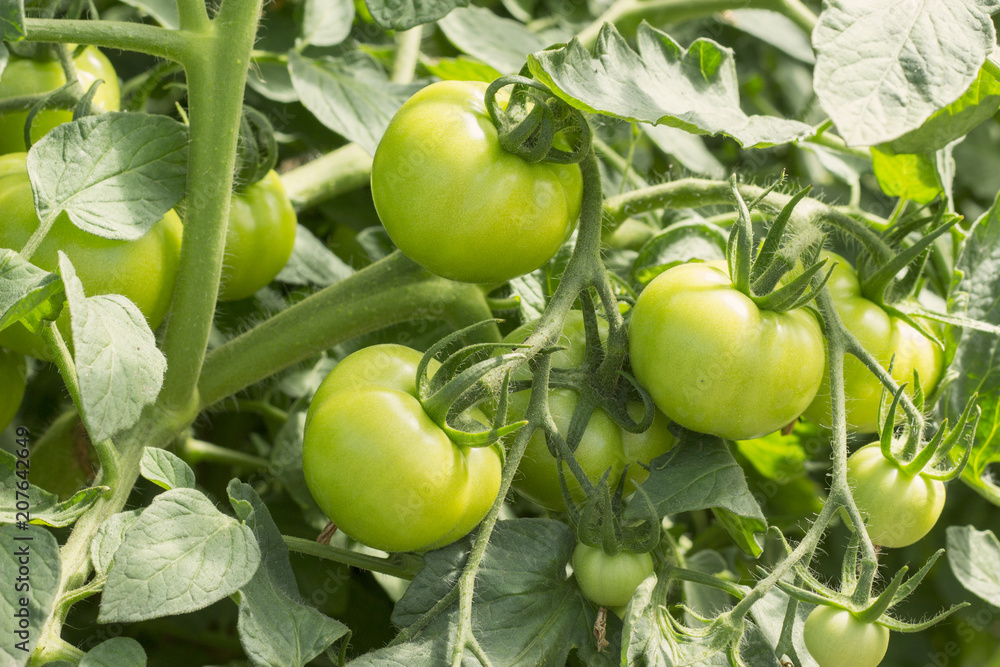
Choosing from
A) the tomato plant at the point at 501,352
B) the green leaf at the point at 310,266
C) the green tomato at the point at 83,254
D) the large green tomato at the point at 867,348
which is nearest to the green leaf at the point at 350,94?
the tomato plant at the point at 501,352

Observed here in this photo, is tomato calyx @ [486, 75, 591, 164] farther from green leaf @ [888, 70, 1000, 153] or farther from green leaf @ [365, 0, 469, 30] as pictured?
green leaf @ [888, 70, 1000, 153]

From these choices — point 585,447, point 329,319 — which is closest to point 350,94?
point 329,319

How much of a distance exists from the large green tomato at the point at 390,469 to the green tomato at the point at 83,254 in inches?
7.0

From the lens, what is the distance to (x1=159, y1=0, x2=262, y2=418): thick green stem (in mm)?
613

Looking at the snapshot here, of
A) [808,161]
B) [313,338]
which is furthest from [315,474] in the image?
[808,161]

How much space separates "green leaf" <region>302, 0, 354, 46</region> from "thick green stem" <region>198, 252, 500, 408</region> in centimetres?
31

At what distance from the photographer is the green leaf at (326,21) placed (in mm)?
889

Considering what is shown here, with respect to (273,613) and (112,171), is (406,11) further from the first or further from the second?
(273,613)

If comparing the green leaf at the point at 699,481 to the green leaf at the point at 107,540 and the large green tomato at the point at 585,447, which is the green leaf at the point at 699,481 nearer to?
the large green tomato at the point at 585,447

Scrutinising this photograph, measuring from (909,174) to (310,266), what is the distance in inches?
24.1

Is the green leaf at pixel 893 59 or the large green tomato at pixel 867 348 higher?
the green leaf at pixel 893 59

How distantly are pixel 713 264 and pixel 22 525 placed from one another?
0.49m

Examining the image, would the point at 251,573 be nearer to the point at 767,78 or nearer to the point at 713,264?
the point at 713,264

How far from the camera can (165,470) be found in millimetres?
539
